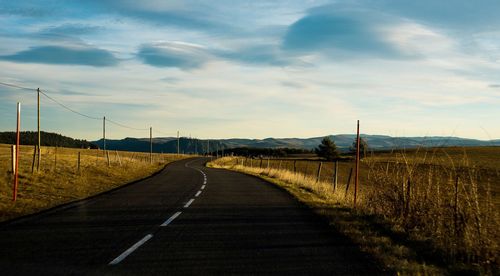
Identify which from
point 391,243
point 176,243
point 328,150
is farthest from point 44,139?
point 391,243

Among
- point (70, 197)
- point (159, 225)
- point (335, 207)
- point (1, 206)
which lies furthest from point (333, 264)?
point (70, 197)

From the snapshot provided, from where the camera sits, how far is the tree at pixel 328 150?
418 feet

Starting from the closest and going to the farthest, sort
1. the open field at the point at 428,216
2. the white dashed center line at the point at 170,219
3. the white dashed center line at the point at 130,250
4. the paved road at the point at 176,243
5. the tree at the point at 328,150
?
the paved road at the point at 176,243
the white dashed center line at the point at 130,250
the open field at the point at 428,216
the white dashed center line at the point at 170,219
the tree at the point at 328,150

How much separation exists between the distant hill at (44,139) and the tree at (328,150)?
2893 inches

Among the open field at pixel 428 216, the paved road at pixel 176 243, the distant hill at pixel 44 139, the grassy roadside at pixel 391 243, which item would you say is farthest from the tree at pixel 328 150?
the paved road at pixel 176 243

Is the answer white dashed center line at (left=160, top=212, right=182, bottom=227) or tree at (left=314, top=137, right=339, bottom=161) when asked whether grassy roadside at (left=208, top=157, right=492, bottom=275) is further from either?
tree at (left=314, top=137, right=339, bottom=161)

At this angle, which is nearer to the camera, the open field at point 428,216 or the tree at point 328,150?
the open field at point 428,216

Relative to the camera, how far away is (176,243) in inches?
318

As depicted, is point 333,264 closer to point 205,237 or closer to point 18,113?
point 205,237

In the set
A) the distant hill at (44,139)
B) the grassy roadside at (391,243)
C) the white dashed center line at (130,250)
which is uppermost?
the distant hill at (44,139)

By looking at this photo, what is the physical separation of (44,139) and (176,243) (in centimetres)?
16391

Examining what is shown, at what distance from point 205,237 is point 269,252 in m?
1.70

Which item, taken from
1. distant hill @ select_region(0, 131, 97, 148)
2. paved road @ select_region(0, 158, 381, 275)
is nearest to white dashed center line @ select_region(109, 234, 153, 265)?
paved road @ select_region(0, 158, 381, 275)

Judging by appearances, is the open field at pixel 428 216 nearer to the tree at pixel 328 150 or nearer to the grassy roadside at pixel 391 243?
the grassy roadside at pixel 391 243
